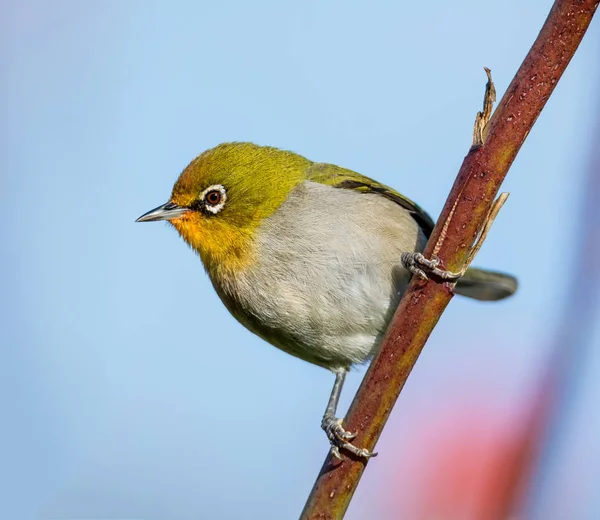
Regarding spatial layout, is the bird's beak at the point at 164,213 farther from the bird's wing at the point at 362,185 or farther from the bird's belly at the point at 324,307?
the bird's wing at the point at 362,185

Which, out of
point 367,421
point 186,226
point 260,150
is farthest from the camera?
point 260,150

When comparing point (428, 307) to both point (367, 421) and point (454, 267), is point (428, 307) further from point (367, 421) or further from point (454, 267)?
point (367, 421)

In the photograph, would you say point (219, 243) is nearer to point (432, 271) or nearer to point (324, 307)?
point (324, 307)

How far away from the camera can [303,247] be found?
5.34 meters

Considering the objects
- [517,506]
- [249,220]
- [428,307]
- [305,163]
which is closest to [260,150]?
[305,163]

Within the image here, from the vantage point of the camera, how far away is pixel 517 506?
265cm

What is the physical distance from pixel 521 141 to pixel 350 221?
2367 millimetres

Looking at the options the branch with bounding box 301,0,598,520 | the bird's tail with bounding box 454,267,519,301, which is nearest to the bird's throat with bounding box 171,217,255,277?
the bird's tail with bounding box 454,267,519,301

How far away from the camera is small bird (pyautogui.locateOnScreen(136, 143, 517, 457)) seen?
5.33m

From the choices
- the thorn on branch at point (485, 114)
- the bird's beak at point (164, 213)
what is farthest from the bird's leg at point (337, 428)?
the bird's beak at point (164, 213)

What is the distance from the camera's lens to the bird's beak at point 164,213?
19.1 feet

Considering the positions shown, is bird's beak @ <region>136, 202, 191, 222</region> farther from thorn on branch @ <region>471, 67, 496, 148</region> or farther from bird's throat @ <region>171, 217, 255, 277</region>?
thorn on branch @ <region>471, 67, 496, 148</region>

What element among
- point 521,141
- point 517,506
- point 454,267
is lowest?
point 517,506

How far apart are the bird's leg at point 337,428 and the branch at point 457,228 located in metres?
0.05
